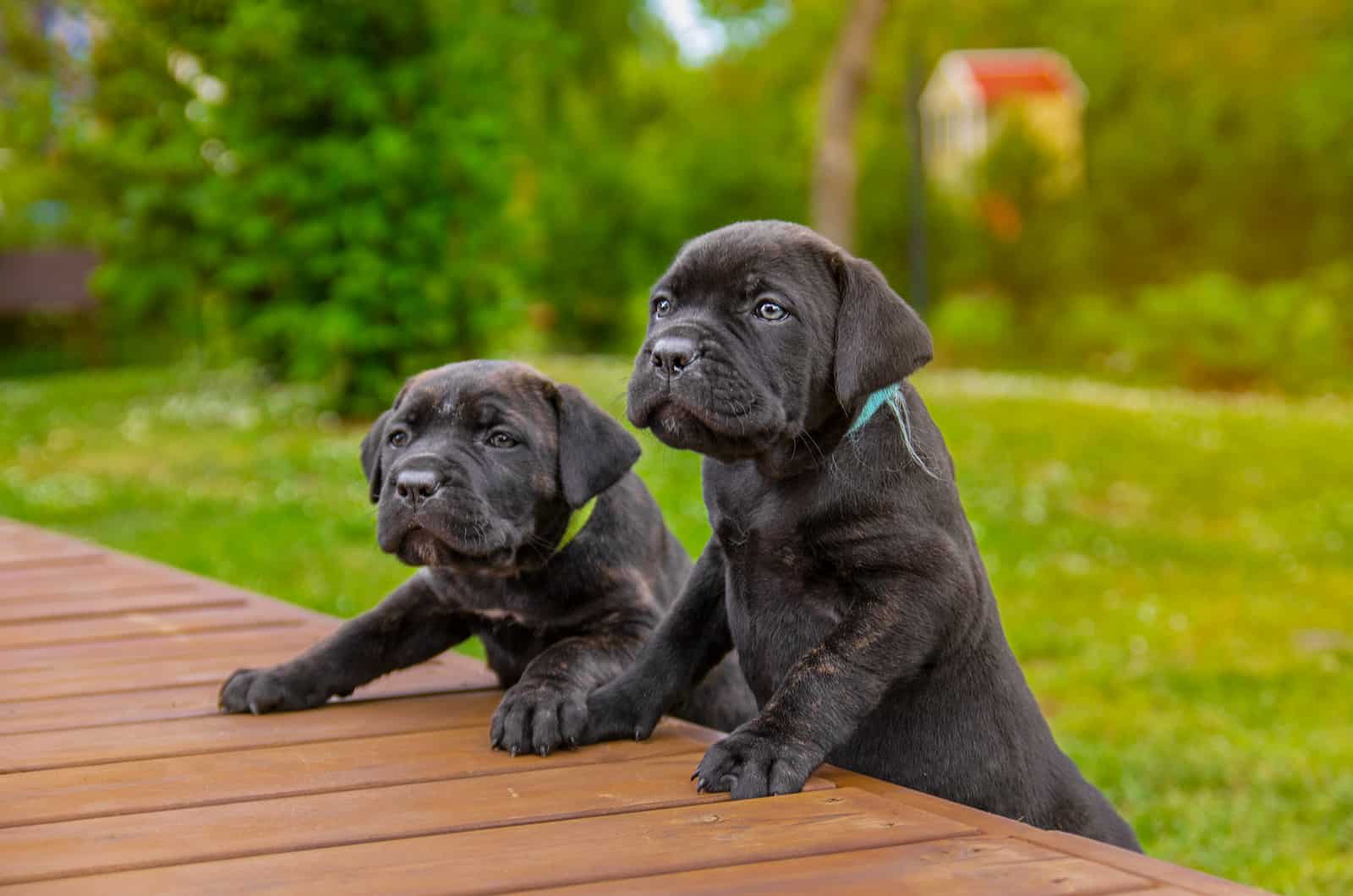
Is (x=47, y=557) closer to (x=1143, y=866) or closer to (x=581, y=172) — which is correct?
(x=1143, y=866)

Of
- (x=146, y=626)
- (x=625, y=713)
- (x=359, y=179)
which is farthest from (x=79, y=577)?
(x=359, y=179)

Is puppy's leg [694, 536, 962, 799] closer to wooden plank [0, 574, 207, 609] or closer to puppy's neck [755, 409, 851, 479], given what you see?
puppy's neck [755, 409, 851, 479]

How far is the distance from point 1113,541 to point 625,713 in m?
7.83

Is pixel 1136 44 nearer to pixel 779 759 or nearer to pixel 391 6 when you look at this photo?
pixel 391 6

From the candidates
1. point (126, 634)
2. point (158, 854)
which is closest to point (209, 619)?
point (126, 634)

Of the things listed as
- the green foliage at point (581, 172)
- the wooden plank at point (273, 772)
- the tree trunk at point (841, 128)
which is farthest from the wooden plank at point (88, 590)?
the tree trunk at point (841, 128)

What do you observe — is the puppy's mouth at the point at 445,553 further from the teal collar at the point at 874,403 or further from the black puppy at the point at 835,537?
the teal collar at the point at 874,403

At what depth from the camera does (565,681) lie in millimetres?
3799

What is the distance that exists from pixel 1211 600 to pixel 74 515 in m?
7.49

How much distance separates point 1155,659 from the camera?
26.3ft

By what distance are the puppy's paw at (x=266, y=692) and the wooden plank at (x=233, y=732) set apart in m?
0.03

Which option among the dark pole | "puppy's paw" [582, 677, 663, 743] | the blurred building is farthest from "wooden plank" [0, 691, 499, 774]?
the blurred building

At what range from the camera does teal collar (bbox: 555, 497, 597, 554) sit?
13.8ft

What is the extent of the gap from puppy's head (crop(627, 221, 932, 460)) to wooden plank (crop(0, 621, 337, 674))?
2.10m
